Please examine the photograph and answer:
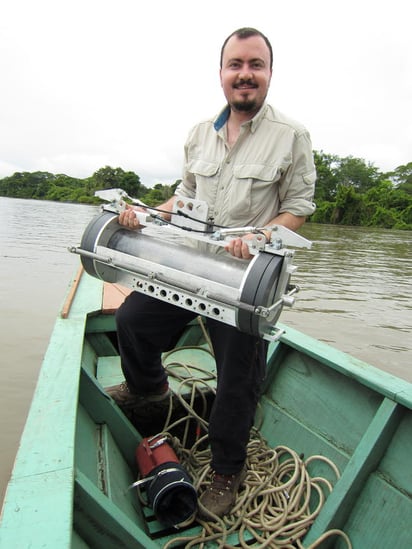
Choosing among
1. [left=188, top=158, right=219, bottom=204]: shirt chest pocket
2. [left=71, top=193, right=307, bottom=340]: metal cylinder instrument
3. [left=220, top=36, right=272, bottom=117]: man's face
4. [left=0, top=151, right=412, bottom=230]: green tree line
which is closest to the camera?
[left=71, top=193, right=307, bottom=340]: metal cylinder instrument

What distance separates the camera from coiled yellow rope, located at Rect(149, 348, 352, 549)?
187 cm

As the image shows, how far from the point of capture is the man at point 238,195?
1.82 metres

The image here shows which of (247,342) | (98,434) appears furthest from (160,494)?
(247,342)

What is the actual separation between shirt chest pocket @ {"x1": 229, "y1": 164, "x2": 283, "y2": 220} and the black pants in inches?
20.6

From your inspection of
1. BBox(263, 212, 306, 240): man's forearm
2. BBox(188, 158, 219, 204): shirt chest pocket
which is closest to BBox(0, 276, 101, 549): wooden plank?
BBox(188, 158, 219, 204): shirt chest pocket

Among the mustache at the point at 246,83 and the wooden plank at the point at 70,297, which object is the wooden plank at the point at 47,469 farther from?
the mustache at the point at 246,83

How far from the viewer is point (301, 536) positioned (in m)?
1.92

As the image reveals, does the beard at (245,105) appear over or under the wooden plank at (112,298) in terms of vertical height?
over

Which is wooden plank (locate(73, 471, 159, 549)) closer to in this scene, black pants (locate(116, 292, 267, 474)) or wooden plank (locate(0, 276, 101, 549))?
wooden plank (locate(0, 276, 101, 549))

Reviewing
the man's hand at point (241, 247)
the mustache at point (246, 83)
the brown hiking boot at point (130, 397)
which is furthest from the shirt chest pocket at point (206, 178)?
the brown hiking boot at point (130, 397)

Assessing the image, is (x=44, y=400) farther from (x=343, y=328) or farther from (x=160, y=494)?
(x=343, y=328)

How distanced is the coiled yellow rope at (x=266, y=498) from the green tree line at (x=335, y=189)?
14097mm

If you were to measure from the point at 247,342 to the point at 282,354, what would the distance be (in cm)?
95

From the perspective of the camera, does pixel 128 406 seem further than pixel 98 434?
Yes
